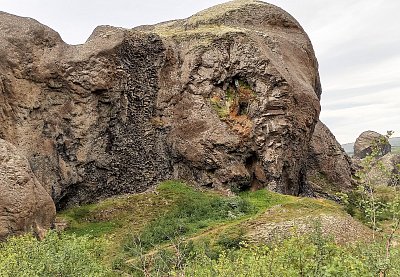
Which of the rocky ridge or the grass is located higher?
the rocky ridge

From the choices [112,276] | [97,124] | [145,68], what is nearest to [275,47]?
[145,68]

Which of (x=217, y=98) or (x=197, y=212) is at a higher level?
(x=217, y=98)

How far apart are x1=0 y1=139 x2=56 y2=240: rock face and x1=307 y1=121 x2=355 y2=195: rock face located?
3054cm

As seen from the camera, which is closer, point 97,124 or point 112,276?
point 112,276

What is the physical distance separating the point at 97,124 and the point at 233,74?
1128 cm

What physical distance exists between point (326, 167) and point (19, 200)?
1397 inches

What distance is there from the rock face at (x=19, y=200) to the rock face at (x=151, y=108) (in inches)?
234

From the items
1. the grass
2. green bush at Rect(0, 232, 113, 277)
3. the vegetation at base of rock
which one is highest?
the vegetation at base of rock

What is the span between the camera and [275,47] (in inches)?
1555

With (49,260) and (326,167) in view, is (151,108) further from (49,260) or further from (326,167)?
(49,260)

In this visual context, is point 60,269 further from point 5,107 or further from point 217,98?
point 217,98

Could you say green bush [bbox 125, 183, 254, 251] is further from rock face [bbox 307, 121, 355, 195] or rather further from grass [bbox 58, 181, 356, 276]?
rock face [bbox 307, 121, 355, 195]

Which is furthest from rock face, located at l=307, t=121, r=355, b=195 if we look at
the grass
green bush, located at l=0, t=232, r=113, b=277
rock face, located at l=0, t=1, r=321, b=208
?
green bush, located at l=0, t=232, r=113, b=277

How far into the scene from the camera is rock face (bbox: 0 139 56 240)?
23.4 metres
